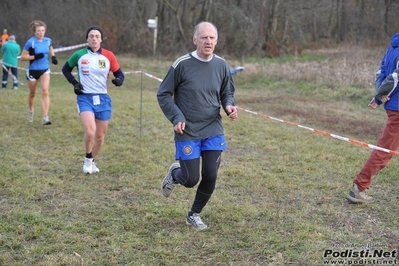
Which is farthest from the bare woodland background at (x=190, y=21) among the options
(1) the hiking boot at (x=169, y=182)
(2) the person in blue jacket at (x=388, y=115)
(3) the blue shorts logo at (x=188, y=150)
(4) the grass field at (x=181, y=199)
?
(3) the blue shorts logo at (x=188, y=150)

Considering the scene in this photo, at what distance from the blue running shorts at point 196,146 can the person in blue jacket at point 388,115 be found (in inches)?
75.2

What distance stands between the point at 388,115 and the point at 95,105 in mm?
3720

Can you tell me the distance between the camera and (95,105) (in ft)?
21.2

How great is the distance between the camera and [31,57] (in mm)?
9578

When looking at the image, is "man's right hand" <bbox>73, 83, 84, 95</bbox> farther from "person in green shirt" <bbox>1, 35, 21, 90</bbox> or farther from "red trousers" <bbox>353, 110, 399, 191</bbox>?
"person in green shirt" <bbox>1, 35, 21, 90</bbox>

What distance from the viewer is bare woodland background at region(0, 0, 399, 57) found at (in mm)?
30250

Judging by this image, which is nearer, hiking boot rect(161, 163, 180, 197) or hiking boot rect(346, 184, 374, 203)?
hiking boot rect(161, 163, 180, 197)

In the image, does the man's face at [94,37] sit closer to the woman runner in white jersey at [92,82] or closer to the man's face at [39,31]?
→ the woman runner in white jersey at [92,82]

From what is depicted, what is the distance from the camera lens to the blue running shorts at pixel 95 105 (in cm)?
644

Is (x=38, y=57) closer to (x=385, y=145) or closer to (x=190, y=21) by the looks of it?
(x=385, y=145)

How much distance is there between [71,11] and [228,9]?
11460 millimetres

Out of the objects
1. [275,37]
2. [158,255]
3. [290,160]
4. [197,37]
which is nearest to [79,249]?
[158,255]

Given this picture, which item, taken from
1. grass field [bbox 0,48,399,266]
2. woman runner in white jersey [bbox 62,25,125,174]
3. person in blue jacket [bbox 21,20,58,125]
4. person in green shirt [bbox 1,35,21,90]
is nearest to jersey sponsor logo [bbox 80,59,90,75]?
woman runner in white jersey [bbox 62,25,125,174]

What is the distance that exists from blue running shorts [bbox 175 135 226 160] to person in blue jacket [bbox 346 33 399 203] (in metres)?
1.91
